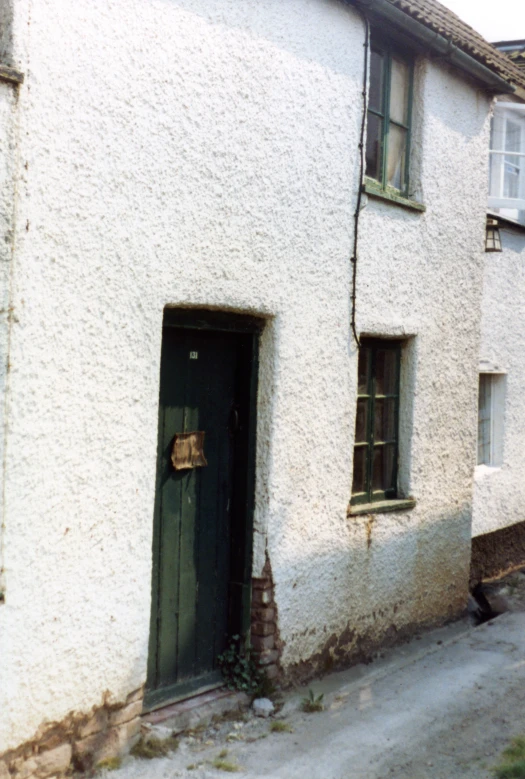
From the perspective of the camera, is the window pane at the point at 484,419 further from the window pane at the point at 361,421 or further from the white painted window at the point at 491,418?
the window pane at the point at 361,421

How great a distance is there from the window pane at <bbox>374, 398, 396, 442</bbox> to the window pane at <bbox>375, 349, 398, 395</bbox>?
89mm

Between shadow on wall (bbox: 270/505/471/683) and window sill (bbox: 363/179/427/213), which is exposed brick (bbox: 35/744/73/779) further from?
window sill (bbox: 363/179/427/213)

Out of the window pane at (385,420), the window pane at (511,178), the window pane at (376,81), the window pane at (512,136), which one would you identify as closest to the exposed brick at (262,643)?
the window pane at (385,420)

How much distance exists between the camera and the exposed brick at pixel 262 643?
5.81 m

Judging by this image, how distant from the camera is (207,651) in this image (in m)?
5.74

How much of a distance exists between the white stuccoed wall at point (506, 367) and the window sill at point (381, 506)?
68.7 inches

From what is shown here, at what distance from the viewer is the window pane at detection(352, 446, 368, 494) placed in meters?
6.93

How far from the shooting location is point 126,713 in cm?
486

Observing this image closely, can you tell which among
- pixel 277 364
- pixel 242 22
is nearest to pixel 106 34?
pixel 242 22

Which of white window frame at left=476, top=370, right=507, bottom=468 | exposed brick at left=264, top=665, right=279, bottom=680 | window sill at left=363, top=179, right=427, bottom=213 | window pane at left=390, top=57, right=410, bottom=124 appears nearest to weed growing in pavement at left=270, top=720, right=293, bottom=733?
exposed brick at left=264, top=665, right=279, bottom=680

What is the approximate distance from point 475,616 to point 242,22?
5581mm

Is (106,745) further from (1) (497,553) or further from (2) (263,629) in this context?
(1) (497,553)

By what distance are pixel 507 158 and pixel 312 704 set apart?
6.11 m

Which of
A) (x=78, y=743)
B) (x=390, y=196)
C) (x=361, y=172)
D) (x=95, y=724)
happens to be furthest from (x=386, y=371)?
(x=78, y=743)
